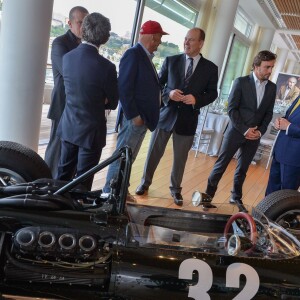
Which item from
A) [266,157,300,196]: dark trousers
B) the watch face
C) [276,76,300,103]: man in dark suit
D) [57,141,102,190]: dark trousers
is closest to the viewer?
the watch face

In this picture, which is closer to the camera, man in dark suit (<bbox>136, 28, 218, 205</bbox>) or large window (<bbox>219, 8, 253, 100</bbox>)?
man in dark suit (<bbox>136, 28, 218, 205</bbox>)

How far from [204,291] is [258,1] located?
8.80m

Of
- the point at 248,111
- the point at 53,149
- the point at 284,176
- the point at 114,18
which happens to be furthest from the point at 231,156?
the point at 114,18

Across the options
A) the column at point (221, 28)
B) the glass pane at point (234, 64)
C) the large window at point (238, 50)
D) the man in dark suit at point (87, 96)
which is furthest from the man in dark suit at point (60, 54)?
the glass pane at point (234, 64)

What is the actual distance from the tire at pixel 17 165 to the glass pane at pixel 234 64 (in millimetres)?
9045

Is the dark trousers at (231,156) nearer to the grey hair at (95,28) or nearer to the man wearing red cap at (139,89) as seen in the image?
the man wearing red cap at (139,89)

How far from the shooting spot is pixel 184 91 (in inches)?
136

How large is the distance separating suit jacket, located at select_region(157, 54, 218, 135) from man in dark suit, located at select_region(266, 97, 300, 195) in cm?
76

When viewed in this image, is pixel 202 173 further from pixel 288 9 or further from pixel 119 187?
pixel 288 9

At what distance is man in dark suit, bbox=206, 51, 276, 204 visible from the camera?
3498mm

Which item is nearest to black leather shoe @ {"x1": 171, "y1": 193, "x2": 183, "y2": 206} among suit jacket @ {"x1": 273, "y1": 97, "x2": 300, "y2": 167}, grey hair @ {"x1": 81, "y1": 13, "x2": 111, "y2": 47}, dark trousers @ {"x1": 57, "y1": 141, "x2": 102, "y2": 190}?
suit jacket @ {"x1": 273, "y1": 97, "x2": 300, "y2": 167}

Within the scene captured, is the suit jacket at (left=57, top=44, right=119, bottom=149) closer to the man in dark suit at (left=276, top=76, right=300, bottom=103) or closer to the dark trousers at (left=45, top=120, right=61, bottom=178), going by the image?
the dark trousers at (left=45, top=120, right=61, bottom=178)

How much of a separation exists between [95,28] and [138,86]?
740 millimetres

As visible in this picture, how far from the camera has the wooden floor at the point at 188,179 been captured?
3.83m
